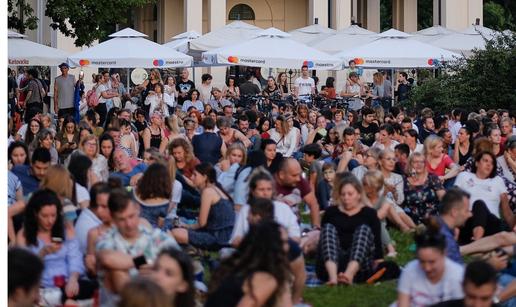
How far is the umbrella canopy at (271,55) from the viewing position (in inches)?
774

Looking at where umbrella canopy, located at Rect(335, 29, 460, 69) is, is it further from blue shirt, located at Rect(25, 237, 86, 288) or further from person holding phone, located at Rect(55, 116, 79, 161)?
blue shirt, located at Rect(25, 237, 86, 288)

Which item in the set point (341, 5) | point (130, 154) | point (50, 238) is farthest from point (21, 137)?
point (341, 5)

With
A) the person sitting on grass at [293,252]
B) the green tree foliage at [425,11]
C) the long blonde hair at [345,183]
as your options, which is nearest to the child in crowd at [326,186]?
the long blonde hair at [345,183]

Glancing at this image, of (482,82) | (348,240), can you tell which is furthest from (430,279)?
(482,82)

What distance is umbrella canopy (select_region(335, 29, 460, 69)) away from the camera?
20.6 meters

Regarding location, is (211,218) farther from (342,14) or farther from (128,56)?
(342,14)

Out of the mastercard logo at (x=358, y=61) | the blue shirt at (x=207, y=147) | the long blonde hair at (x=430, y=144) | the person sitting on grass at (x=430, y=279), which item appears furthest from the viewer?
the mastercard logo at (x=358, y=61)

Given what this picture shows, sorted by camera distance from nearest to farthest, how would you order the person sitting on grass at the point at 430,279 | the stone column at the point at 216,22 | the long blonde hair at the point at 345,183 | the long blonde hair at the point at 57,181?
the person sitting on grass at the point at 430,279, the long blonde hair at the point at 57,181, the long blonde hair at the point at 345,183, the stone column at the point at 216,22

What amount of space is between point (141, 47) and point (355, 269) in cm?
1355

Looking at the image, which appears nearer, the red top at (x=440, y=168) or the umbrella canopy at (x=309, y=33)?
the red top at (x=440, y=168)

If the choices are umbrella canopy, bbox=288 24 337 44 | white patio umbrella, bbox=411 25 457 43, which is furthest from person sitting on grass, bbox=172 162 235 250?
white patio umbrella, bbox=411 25 457 43

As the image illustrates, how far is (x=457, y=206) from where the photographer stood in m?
7.38

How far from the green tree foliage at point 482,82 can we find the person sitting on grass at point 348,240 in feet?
44.5

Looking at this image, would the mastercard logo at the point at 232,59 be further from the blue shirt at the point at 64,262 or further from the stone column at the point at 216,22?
the blue shirt at the point at 64,262
